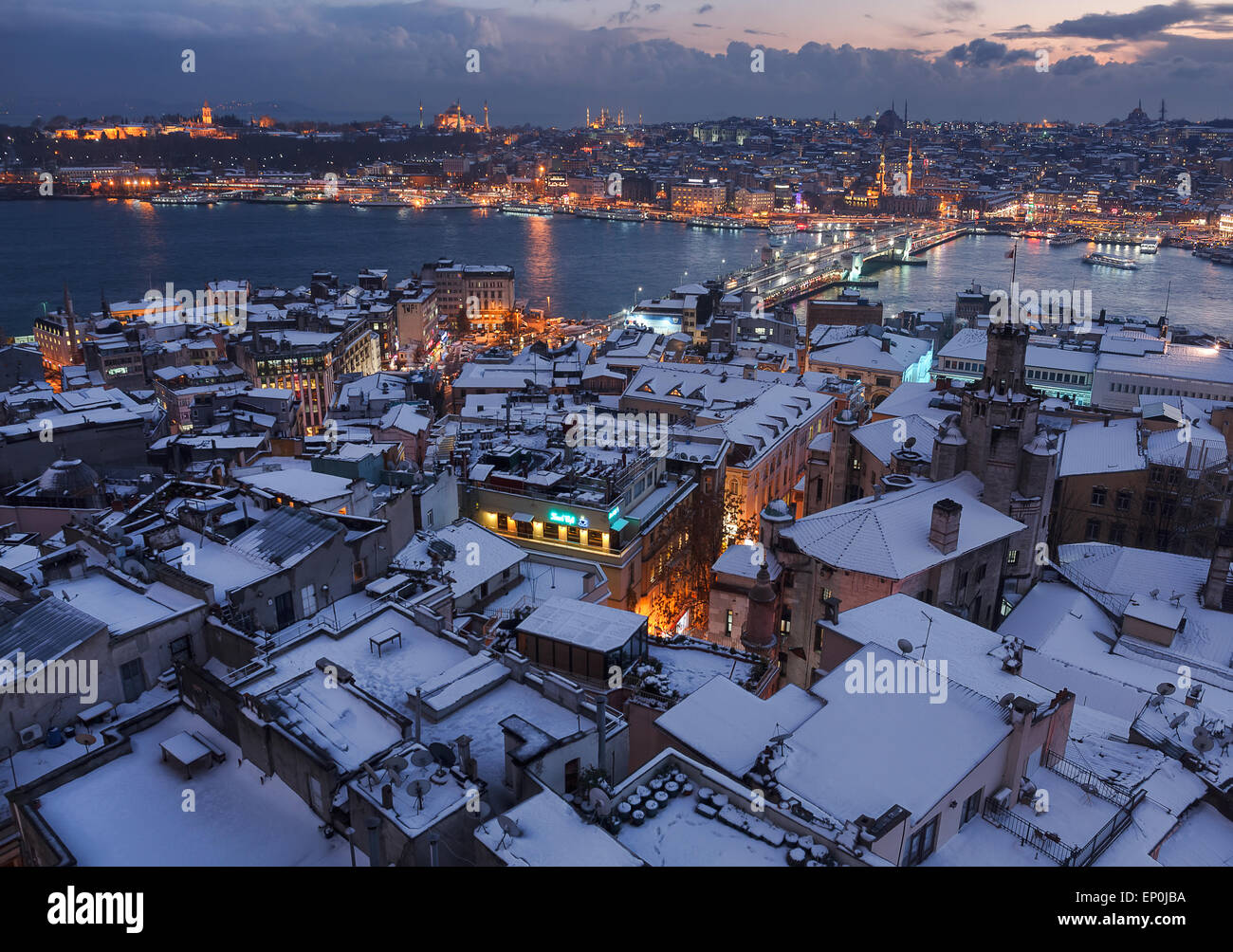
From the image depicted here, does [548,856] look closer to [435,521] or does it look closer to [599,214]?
[435,521]

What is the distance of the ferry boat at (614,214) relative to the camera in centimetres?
11069

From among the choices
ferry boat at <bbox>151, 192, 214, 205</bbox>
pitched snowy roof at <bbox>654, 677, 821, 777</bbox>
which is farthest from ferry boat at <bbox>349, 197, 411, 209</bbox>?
pitched snowy roof at <bbox>654, 677, 821, 777</bbox>

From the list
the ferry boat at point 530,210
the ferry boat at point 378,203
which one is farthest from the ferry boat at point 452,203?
the ferry boat at point 530,210

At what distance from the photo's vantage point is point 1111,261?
75000 millimetres

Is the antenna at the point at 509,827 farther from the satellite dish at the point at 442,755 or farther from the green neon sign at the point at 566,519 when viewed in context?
the green neon sign at the point at 566,519

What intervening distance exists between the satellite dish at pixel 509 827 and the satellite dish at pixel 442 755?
87 cm

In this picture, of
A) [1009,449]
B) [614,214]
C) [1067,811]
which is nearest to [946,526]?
[1009,449]

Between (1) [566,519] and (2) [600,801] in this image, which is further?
(1) [566,519]

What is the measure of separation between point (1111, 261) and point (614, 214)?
190ft

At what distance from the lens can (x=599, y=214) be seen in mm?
112688

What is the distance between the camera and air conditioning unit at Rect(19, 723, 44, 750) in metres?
7.68

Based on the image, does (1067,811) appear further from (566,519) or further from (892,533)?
(566,519)

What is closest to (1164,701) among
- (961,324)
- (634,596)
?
(634,596)
